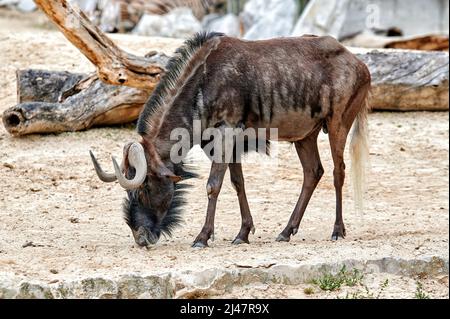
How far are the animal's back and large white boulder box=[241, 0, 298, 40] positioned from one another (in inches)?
470

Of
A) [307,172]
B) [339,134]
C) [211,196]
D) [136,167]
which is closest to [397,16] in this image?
[307,172]

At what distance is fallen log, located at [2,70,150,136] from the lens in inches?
483

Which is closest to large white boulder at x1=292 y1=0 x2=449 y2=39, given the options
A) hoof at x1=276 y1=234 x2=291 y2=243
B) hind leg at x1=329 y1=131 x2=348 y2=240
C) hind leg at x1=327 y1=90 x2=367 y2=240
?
hind leg at x1=327 y1=90 x2=367 y2=240

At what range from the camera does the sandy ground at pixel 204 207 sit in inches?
309

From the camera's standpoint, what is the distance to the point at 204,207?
10.8m

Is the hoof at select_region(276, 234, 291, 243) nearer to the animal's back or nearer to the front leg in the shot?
the front leg

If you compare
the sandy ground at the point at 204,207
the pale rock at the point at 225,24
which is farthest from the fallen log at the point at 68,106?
the pale rock at the point at 225,24

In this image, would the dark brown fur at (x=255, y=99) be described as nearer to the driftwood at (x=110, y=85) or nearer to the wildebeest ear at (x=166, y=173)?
the wildebeest ear at (x=166, y=173)

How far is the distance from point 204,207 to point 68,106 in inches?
110

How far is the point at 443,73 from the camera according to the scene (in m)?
14.5

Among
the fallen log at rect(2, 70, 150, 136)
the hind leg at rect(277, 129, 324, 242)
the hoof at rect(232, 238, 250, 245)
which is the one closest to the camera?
the hoof at rect(232, 238, 250, 245)

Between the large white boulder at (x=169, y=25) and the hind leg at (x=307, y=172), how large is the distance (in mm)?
11315

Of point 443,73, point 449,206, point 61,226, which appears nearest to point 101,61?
point 61,226
